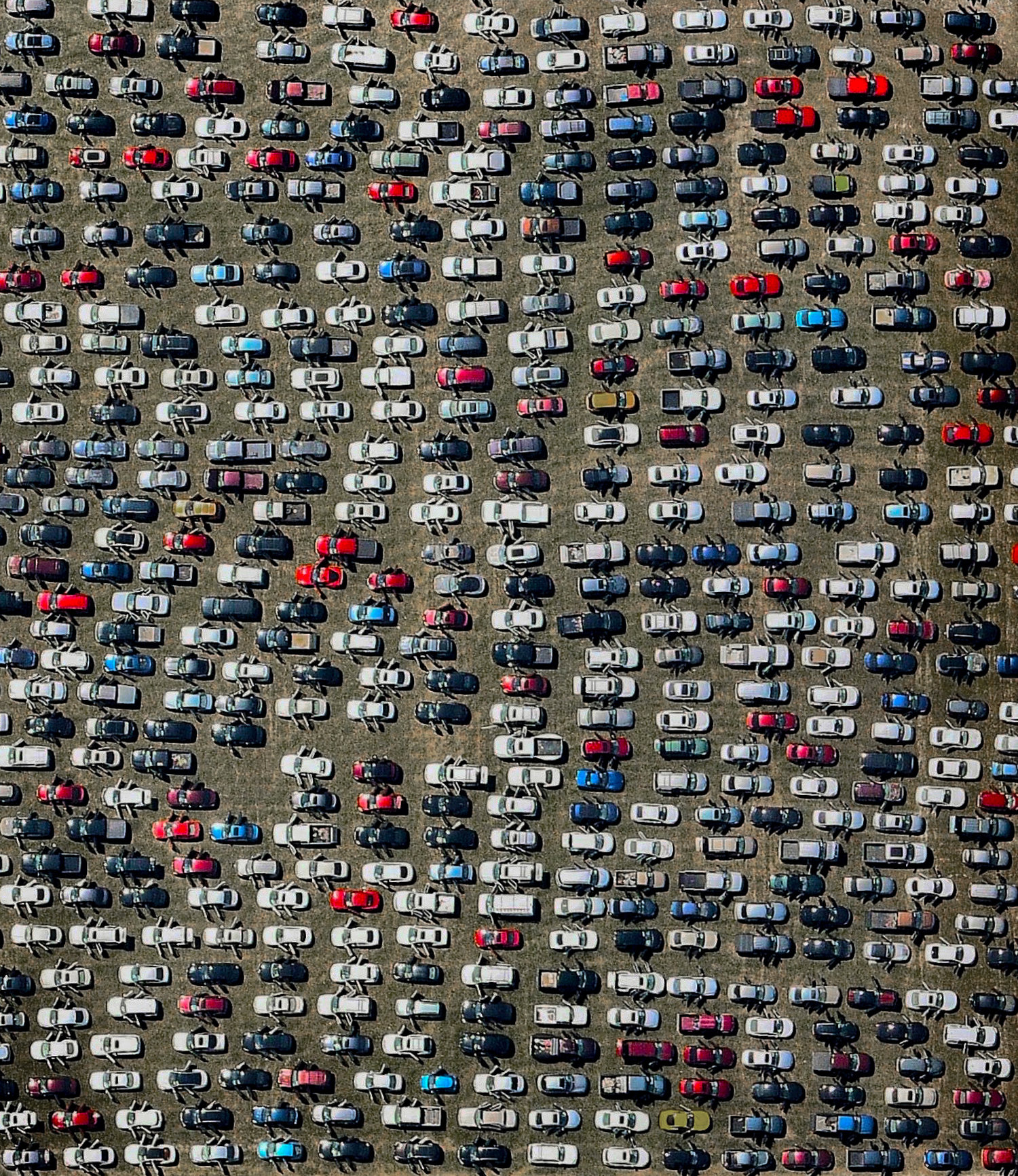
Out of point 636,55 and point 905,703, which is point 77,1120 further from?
point 636,55

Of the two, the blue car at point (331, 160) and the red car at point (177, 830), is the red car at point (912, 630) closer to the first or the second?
the blue car at point (331, 160)

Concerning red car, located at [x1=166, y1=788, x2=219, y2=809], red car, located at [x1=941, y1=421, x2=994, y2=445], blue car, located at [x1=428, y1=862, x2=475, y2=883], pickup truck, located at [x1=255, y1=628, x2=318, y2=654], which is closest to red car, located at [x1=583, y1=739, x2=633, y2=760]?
blue car, located at [x1=428, y1=862, x2=475, y2=883]

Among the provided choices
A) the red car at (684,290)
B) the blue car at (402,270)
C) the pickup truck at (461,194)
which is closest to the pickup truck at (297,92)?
the pickup truck at (461,194)

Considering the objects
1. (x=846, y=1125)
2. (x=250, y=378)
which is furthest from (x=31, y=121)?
(x=846, y=1125)

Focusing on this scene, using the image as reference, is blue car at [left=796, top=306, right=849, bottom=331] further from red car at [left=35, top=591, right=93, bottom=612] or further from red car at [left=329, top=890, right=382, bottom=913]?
red car at [left=35, top=591, right=93, bottom=612]

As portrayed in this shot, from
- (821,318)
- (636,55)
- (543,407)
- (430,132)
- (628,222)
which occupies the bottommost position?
(543,407)
